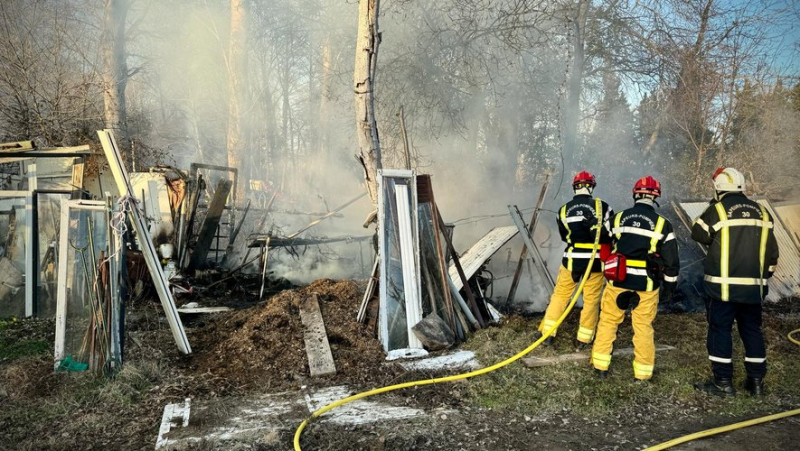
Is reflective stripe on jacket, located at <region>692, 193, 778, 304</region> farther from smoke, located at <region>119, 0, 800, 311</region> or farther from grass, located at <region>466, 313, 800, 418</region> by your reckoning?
smoke, located at <region>119, 0, 800, 311</region>

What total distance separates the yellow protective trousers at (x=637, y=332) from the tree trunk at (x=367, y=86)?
11.3 feet

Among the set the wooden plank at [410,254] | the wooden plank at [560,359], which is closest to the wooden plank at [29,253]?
the wooden plank at [410,254]

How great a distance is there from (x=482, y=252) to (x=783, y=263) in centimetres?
510

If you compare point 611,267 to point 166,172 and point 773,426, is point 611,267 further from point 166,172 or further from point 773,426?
point 166,172

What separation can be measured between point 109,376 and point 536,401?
11.8 ft

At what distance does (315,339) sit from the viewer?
5129mm

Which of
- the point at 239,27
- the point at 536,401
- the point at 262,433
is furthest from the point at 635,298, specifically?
the point at 239,27

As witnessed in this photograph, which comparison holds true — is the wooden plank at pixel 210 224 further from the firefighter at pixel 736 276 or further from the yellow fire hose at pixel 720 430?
the yellow fire hose at pixel 720 430

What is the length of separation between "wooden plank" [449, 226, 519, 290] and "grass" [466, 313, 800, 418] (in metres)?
1.28

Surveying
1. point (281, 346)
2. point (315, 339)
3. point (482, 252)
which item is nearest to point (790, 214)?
point (482, 252)

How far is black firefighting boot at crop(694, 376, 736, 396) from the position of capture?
13.3ft

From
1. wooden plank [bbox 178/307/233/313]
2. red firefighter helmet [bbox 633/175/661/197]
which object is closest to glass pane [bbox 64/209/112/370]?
wooden plank [bbox 178/307/233/313]

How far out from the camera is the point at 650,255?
427 centimetres

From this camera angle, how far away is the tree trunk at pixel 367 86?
21.8 feet
